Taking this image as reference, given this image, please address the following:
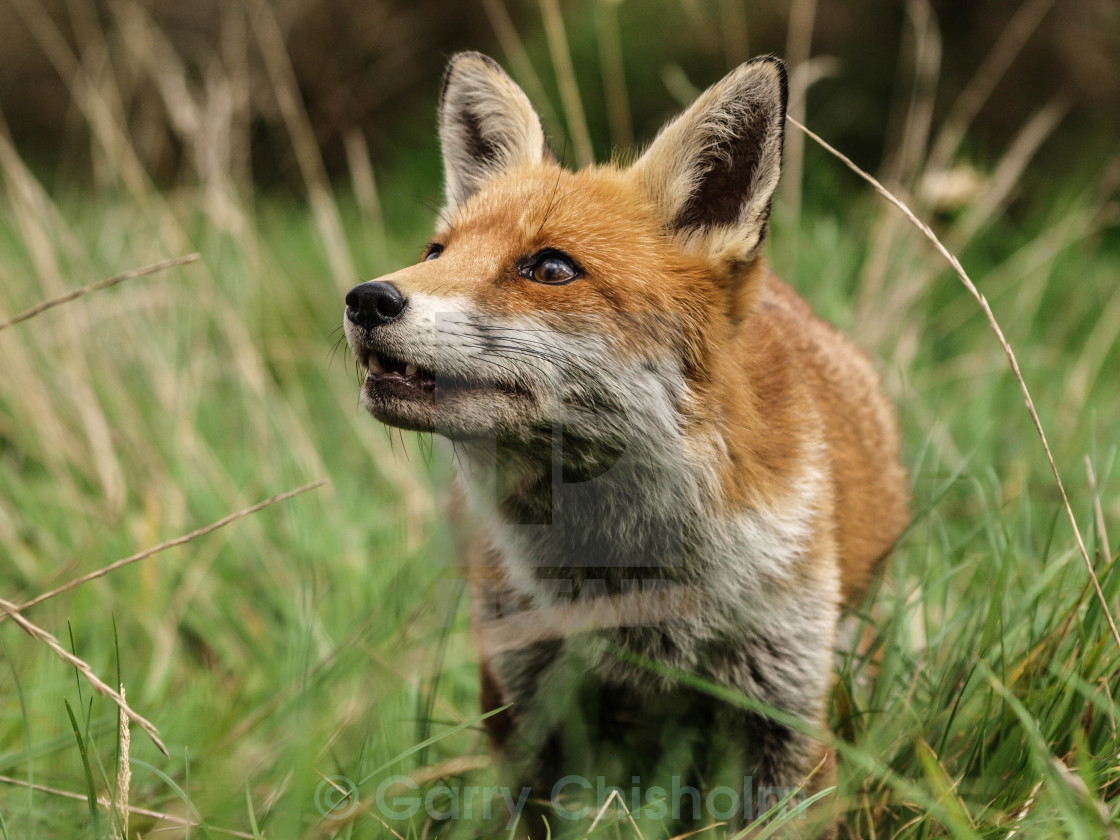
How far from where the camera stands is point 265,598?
454 centimetres

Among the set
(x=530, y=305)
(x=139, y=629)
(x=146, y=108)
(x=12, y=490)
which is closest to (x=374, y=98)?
(x=146, y=108)

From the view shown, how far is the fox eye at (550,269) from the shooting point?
2865 mm

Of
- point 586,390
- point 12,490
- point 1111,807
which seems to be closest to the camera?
point 1111,807

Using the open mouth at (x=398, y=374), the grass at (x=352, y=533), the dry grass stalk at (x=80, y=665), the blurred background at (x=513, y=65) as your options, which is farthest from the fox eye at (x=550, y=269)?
the blurred background at (x=513, y=65)

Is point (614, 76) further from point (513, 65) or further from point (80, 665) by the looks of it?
point (80, 665)

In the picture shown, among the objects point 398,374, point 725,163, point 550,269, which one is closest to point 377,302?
point 398,374

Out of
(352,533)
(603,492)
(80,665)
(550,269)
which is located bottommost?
(352,533)

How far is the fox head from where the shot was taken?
260 cm

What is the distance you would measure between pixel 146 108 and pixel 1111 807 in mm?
10534

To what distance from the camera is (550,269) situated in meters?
2.88

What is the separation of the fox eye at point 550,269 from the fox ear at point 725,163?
1.47 ft

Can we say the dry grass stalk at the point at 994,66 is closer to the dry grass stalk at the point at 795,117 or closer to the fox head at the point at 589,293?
the dry grass stalk at the point at 795,117

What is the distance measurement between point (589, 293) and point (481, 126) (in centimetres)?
118

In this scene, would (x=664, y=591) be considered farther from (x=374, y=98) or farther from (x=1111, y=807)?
(x=374, y=98)
